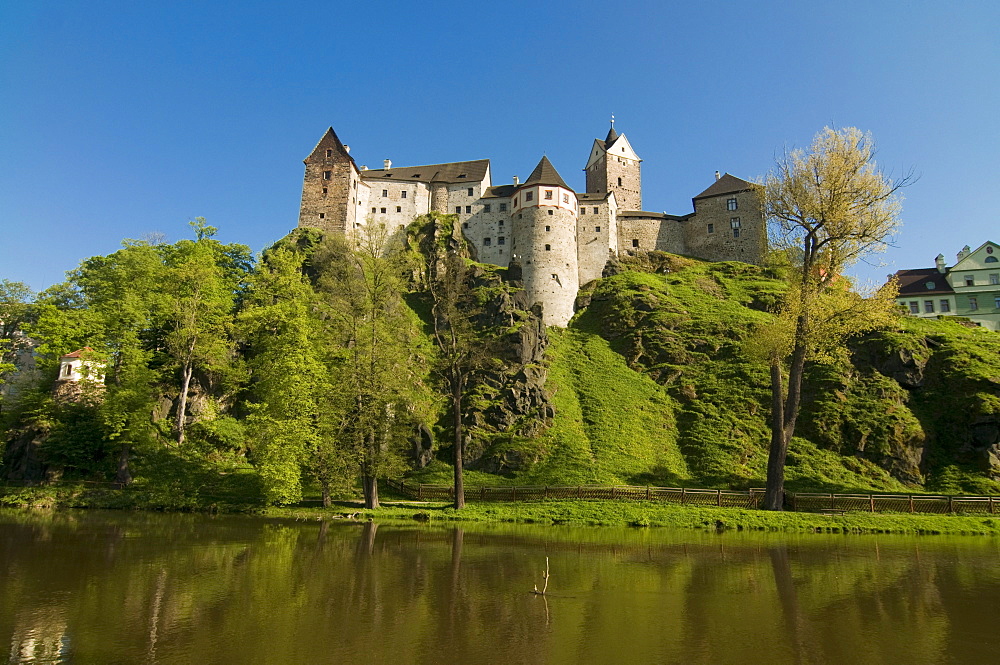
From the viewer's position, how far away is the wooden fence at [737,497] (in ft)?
89.0

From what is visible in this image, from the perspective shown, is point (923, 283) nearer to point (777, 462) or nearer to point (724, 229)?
point (724, 229)

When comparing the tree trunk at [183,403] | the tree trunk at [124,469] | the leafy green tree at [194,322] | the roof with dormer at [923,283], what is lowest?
the tree trunk at [124,469]

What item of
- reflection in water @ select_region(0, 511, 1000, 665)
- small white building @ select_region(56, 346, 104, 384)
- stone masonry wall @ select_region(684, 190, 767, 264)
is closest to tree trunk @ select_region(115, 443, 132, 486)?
small white building @ select_region(56, 346, 104, 384)

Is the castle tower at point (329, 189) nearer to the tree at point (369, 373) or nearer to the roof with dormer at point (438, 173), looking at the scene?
the roof with dormer at point (438, 173)

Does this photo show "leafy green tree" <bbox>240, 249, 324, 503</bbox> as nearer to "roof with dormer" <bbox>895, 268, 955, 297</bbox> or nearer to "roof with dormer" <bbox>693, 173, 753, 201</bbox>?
"roof with dormer" <bbox>693, 173, 753, 201</bbox>

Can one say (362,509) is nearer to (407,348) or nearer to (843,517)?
(407,348)

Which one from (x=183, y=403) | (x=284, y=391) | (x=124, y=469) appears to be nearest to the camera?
(x=284, y=391)

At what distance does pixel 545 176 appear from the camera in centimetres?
6950

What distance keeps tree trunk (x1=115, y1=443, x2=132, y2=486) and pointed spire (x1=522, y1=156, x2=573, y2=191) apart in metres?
49.4

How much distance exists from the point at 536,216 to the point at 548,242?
11.8 feet

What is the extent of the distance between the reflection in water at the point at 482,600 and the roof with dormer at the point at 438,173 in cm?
6219

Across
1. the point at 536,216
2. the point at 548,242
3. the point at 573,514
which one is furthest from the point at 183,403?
the point at 536,216

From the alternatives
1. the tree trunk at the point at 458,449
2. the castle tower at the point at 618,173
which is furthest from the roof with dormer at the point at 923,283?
the tree trunk at the point at 458,449

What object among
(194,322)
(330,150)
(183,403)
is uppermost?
(330,150)
